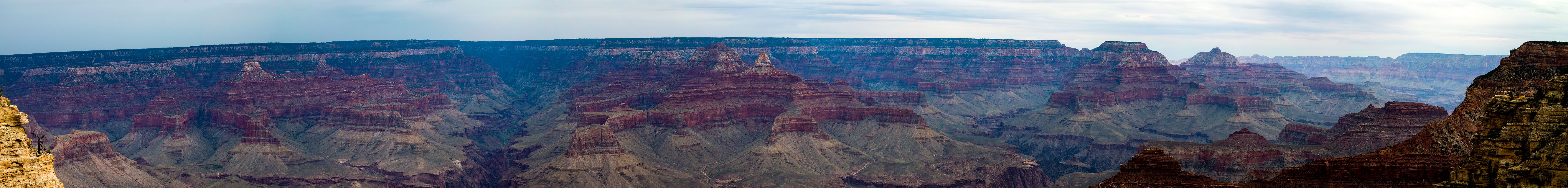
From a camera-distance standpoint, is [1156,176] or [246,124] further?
[246,124]

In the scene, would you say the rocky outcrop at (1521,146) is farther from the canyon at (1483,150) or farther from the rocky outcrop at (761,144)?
the rocky outcrop at (761,144)

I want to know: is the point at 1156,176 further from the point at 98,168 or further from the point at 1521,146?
the point at 98,168

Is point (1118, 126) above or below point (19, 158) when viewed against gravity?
below

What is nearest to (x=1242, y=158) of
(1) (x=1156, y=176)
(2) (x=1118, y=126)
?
(1) (x=1156, y=176)

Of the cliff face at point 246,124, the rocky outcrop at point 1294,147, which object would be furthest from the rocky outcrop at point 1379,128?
the cliff face at point 246,124

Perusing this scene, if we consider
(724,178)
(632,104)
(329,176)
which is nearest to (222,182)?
(329,176)

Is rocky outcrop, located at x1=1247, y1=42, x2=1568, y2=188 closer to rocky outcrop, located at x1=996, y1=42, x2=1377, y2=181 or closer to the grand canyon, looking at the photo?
the grand canyon

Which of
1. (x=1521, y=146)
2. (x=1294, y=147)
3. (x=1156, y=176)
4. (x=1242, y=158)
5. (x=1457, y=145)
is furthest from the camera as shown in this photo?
(x=1294, y=147)

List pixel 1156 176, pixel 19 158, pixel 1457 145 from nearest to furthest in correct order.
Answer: pixel 19 158
pixel 1156 176
pixel 1457 145

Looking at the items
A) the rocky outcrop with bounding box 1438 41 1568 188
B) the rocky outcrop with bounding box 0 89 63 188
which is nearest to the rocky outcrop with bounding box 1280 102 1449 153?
the rocky outcrop with bounding box 1438 41 1568 188
